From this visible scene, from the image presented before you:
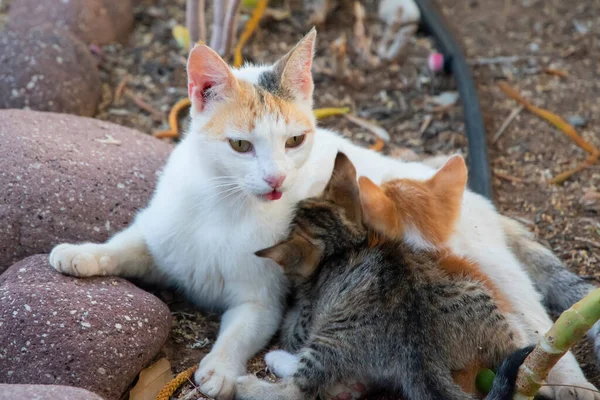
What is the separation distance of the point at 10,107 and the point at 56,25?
2.84ft

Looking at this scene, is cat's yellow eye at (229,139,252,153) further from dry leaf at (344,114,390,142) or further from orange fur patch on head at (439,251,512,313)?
dry leaf at (344,114,390,142)

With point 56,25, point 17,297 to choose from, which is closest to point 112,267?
point 17,297

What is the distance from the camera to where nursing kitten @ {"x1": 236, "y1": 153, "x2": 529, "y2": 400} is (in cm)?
242

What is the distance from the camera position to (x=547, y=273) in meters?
3.13

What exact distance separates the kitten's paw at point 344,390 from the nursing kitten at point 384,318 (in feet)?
0.17

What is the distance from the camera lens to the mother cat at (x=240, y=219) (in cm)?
262

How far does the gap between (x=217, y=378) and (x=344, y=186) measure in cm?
91

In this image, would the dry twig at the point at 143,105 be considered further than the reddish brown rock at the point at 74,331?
Yes

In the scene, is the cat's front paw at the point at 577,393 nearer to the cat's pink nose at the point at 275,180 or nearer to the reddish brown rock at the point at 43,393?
the cat's pink nose at the point at 275,180

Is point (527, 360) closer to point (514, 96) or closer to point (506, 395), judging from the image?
point (506, 395)

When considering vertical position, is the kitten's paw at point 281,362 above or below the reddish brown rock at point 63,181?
below

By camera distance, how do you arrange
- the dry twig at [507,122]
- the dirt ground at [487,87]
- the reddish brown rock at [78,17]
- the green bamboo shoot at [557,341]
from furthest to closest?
the reddish brown rock at [78,17] → the dry twig at [507,122] → the dirt ground at [487,87] → the green bamboo shoot at [557,341]

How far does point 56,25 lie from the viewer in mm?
4555

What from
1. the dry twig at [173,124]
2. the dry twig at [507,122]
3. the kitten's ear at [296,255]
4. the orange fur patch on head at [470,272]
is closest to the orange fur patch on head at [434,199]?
the orange fur patch on head at [470,272]
